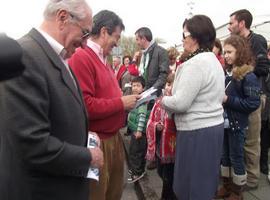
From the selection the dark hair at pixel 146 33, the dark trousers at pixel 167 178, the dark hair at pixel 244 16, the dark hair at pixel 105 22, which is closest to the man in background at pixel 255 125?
the dark hair at pixel 244 16

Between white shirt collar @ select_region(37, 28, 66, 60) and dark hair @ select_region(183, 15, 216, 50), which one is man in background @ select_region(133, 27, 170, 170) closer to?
dark hair @ select_region(183, 15, 216, 50)

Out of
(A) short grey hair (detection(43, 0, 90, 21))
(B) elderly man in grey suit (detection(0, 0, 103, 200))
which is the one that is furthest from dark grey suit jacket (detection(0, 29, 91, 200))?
(A) short grey hair (detection(43, 0, 90, 21))

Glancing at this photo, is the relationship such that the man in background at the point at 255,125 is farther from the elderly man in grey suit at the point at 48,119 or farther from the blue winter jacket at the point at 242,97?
the elderly man in grey suit at the point at 48,119

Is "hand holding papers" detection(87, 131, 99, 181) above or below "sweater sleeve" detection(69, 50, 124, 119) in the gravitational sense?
below

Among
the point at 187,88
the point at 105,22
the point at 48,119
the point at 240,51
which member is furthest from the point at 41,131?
the point at 240,51

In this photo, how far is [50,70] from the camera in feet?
5.87

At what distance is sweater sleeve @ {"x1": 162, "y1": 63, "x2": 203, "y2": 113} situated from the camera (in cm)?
282

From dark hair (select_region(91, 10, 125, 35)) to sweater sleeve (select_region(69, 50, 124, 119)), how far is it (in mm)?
244

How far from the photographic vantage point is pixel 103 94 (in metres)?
2.71

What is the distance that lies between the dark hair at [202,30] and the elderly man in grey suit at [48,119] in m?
1.21

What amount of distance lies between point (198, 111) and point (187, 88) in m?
0.22

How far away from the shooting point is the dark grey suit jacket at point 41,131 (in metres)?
1.64

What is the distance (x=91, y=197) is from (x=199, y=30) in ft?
5.20

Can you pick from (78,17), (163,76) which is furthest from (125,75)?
(78,17)
